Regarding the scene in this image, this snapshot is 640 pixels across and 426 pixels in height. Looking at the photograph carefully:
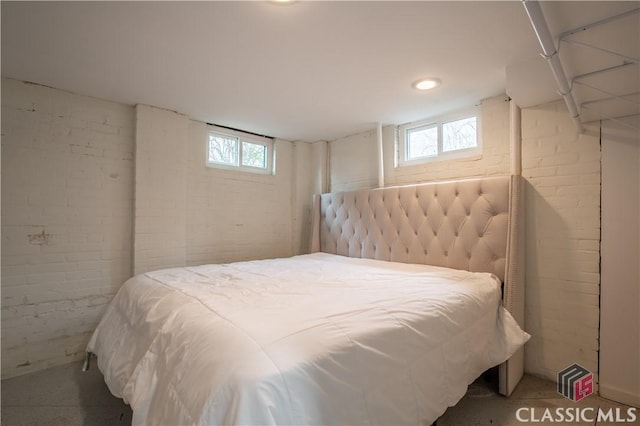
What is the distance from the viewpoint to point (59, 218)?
8.20 feet

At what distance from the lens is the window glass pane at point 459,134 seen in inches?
112

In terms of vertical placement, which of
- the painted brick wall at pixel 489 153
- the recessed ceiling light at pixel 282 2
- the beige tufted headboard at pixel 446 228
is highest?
the recessed ceiling light at pixel 282 2

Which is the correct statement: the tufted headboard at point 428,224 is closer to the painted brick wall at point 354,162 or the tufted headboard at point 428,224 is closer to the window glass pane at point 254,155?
the painted brick wall at point 354,162

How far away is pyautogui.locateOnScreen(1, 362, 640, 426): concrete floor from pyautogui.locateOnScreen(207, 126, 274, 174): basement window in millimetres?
2343

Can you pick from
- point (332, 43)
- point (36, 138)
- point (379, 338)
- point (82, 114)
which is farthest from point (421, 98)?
point (36, 138)

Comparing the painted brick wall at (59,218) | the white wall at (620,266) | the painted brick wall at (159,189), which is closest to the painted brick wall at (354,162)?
the painted brick wall at (159,189)

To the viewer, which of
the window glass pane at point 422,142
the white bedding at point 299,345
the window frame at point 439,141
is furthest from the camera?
the window glass pane at point 422,142

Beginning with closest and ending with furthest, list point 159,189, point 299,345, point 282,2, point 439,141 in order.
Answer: point 299,345, point 282,2, point 159,189, point 439,141

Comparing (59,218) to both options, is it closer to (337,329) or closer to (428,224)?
(337,329)

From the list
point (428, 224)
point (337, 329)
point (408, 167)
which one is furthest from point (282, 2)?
point (408, 167)

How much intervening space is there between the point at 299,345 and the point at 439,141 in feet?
8.98

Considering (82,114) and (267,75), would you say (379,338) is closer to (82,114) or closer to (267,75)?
(267,75)

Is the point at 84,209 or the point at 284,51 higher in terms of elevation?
the point at 284,51

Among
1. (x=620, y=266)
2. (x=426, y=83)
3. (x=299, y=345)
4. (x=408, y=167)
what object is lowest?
(x=299, y=345)
